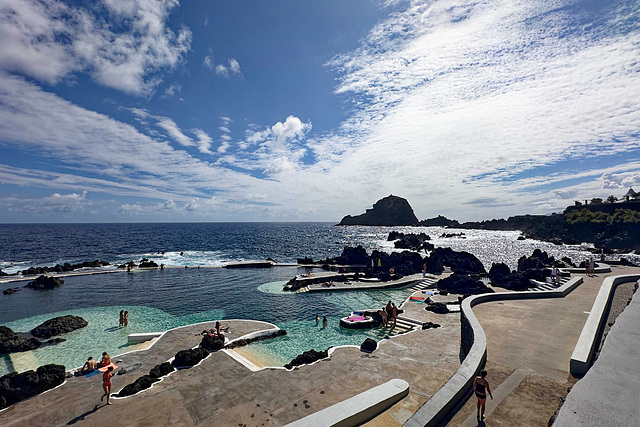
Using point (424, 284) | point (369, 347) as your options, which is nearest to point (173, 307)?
point (369, 347)

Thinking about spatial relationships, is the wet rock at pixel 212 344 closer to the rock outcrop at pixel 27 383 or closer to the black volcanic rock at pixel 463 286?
the rock outcrop at pixel 27 383

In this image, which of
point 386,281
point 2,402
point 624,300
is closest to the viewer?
point 2,402

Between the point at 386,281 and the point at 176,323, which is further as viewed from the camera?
the point at 386,281

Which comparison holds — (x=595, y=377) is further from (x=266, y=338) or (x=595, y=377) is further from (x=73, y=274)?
(x=73, y=274)

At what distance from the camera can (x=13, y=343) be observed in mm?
19375

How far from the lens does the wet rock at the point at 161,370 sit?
13.3 meters

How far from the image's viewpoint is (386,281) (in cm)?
3734

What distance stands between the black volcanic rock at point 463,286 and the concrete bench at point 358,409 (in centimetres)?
2256

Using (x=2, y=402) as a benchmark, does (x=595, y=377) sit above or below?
above

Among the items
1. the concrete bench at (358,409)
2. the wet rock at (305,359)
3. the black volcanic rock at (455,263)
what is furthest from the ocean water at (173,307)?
the black volcanic rock at (455,263)

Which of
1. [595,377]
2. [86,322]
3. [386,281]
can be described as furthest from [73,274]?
[595,377]

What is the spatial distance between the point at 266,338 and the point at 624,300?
68.5ft

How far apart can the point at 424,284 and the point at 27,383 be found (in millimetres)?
33540

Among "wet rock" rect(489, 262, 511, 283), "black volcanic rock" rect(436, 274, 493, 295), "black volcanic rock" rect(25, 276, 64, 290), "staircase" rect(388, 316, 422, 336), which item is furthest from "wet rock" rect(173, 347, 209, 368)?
"black volcanic rock" rect(25, 276, 64, 290)
